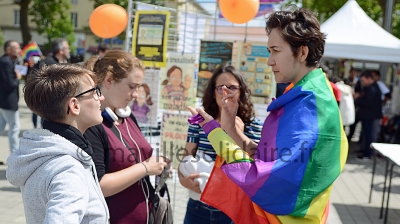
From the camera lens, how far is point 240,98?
2.66 m

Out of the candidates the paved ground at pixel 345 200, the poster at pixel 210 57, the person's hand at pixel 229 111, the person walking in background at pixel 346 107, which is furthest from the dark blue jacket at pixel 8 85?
the person walking in background at pixel 346 107

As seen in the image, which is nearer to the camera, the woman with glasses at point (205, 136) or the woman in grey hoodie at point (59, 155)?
the woman in grey hoodie at point (59, 155)

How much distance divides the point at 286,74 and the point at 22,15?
25714 mm

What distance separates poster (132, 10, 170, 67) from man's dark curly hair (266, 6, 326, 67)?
9.54 ft

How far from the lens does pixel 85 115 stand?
158cm

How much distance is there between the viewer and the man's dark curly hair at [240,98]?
8.57 ft

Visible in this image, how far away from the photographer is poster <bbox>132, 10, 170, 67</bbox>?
177 inches

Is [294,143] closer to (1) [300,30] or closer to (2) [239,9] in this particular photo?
(1) [300,30]

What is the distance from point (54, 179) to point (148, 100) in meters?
3.28

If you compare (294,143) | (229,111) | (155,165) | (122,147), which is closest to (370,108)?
(229,111)

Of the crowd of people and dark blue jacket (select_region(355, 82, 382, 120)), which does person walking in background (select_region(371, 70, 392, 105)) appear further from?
the crowd of people

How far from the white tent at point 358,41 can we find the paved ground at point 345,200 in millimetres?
2140

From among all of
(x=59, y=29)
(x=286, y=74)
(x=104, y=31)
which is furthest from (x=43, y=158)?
(x=59, y=29)

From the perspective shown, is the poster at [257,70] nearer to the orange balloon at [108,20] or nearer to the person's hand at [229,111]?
the orange balloon at [108,20]
